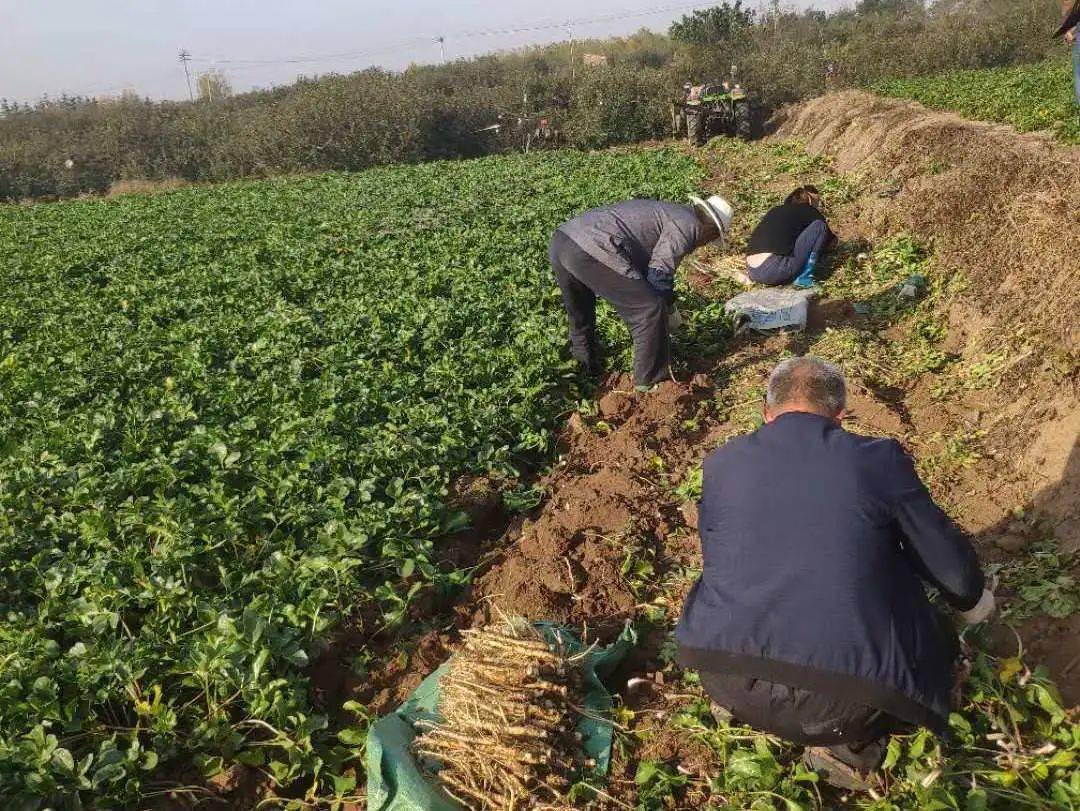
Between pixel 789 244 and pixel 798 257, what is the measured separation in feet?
0.57

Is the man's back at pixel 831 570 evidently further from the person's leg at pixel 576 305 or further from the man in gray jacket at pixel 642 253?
the person's leg at pixel 576 305

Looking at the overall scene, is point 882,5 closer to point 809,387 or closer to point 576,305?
point 576,305

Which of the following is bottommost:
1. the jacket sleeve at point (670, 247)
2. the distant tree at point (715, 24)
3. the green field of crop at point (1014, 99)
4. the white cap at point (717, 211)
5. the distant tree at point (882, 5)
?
the jacket sleeve at point (670, 247)

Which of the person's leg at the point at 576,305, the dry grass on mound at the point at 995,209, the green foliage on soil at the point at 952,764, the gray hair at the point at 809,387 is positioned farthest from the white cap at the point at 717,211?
the green foliage on soil at the point at 952,764

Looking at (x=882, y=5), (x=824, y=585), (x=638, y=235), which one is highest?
(x=882, y=5)

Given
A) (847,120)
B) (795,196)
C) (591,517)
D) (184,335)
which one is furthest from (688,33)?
(591,517)

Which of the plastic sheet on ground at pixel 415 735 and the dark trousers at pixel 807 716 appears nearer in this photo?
the dark trousers at pixel 807 716

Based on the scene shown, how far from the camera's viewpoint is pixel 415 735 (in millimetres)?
2883

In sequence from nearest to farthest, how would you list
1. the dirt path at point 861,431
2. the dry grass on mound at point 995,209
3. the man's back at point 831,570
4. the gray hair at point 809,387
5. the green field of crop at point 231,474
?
1. the man's back at point 831,570
2. the gray hair at point 809,387
3. the green field of crop at point 231,474
4. the dirt path at point 861,431
5. the dry grass on mound at point 995,209

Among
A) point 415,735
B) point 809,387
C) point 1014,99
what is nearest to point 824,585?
point 809,387

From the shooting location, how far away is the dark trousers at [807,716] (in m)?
2.45

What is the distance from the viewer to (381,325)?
7.19 metres

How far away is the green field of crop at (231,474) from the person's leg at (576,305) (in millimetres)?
196

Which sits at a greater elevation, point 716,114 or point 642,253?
point 716,114
